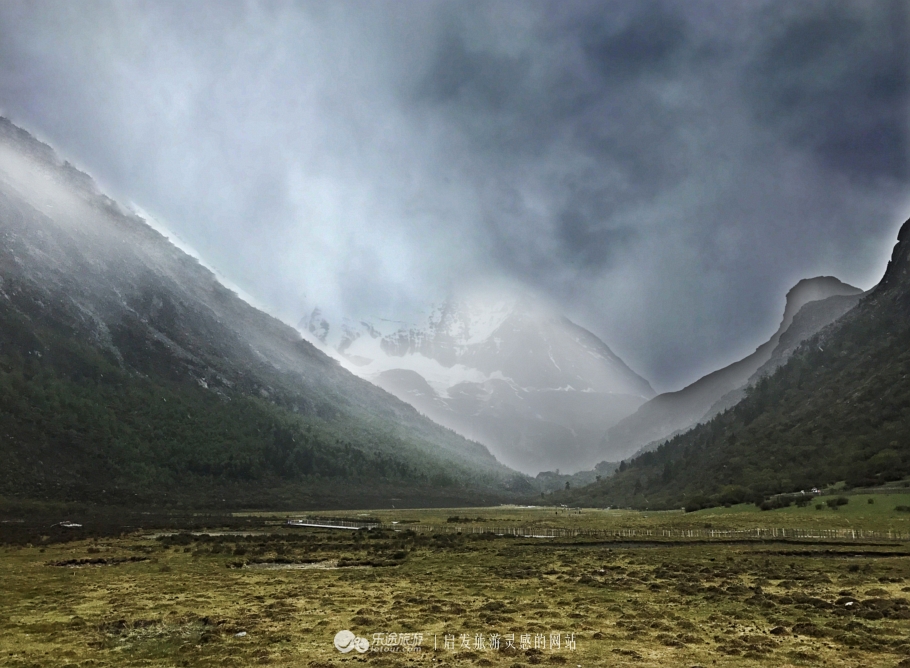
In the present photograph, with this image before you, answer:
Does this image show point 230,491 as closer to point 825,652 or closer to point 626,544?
point 626,544

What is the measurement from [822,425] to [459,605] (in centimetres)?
14284

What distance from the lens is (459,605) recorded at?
95.0ft

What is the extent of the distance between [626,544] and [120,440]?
13867 cm

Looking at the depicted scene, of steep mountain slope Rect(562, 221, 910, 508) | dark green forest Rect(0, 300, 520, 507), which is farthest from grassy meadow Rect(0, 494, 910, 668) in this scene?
dark green forest Rect(0, 300, 520, 507)

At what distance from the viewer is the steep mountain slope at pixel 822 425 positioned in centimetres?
11175

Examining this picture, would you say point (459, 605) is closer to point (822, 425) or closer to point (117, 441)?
point (822, 425)

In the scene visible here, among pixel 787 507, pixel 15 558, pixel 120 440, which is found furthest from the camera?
pixel 120 440

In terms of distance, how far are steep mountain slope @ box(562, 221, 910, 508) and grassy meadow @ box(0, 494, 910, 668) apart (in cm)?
6266

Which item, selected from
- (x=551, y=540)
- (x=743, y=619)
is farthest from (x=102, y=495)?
(x=743, y=619)

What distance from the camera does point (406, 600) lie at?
101ft

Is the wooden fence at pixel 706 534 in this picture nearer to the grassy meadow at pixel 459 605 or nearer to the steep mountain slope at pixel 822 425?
the grassy meadow at pixel 459 605

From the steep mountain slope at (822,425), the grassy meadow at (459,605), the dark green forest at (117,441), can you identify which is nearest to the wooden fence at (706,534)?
the grassy meadow at (459,605)

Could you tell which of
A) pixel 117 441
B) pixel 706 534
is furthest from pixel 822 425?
pixel 117 441

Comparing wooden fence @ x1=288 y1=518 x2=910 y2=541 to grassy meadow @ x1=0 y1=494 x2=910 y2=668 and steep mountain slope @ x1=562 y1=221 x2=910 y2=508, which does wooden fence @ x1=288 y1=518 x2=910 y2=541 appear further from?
steep mountain slope @ x1=562 y1=221 x2=910 y2=508
